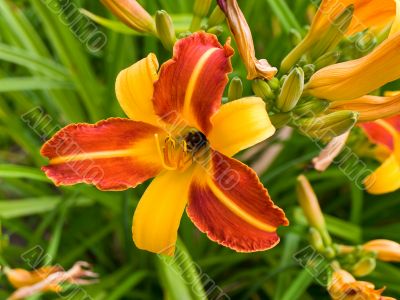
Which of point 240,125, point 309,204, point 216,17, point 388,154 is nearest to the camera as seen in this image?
point 240,125

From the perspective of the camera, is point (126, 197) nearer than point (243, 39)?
No

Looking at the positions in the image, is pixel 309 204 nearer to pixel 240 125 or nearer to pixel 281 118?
pixel 281 118

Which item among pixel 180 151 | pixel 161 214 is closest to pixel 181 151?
pixel 180 151

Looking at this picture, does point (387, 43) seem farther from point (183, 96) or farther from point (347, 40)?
point (183, 96)

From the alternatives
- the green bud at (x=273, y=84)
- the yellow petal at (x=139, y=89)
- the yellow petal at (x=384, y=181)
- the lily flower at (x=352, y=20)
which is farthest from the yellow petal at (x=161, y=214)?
the yellow petal at (x=384, y=181)

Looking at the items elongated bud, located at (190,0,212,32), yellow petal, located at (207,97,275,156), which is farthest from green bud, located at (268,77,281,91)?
elongated bud, located at (190,0,212,32)

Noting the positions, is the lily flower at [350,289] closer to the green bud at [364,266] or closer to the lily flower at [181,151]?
the green bud at [364,266]

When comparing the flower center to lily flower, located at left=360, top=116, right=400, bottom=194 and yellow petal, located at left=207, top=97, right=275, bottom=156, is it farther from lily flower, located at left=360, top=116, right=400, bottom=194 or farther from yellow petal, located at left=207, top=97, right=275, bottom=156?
lily flower, located at left=360, top=116, right=400, bottom=194
